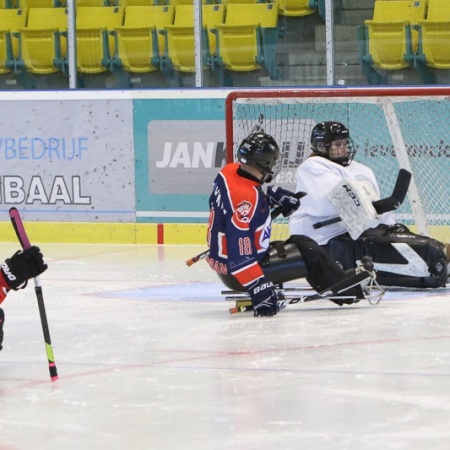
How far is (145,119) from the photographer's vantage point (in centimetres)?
1057

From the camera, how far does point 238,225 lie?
6.54 meters

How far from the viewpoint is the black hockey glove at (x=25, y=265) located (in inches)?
196

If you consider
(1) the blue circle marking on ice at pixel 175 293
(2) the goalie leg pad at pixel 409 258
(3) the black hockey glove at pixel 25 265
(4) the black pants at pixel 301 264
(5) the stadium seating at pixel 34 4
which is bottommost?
(1) the blue circle marking on ice at pixel 175 293

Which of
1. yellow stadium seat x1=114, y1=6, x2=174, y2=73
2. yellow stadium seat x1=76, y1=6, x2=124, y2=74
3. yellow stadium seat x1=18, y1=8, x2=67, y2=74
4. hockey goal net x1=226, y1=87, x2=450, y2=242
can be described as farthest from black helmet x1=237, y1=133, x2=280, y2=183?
yellow stadium seat x1=18, y1=8, x2=67, y2=74

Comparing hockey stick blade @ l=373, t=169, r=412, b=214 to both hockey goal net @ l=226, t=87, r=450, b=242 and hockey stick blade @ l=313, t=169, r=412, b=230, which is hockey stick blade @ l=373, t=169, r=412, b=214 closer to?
hockey stick blade @ l=313, t=169, r=412, b=230

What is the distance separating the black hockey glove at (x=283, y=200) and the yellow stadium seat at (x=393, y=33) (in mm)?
3507

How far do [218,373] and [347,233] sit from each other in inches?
99.7

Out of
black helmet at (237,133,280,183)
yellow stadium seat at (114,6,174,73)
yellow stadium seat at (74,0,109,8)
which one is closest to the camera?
black helmet at (237,133,280,183)

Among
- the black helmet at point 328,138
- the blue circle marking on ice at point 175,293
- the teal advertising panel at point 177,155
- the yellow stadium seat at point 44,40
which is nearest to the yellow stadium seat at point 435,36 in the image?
Answer: the teal advertising panel at point 177,155

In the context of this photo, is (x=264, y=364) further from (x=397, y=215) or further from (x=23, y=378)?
(x=397, y=215)

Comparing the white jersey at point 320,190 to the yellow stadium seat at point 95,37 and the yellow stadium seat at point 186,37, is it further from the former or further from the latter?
the yellow stadium seat at point 95,37

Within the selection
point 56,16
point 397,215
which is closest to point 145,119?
point 56,16

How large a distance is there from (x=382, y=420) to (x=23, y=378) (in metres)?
1.56

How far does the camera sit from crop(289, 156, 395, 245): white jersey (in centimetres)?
725
